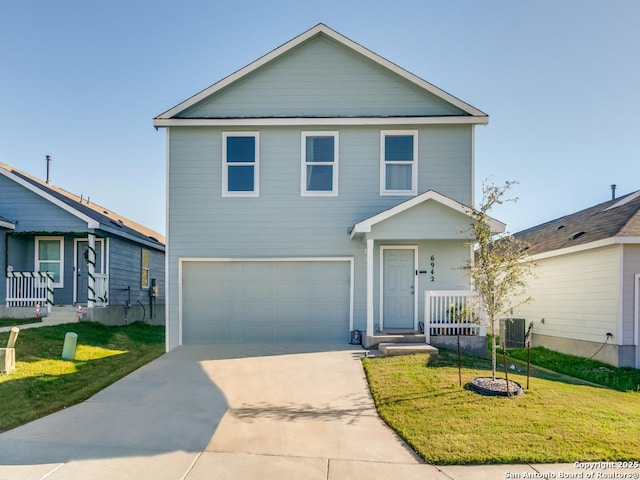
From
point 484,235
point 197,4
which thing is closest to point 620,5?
point 484,235

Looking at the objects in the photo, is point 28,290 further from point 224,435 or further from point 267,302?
point 224,435

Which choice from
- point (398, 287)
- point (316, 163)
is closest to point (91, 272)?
point (316, 163)

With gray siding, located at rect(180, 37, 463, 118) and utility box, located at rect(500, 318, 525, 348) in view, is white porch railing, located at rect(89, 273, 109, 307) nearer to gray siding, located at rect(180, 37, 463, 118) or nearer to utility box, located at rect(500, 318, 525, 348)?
gray siding, located at rect(180, 37, 463, 118)

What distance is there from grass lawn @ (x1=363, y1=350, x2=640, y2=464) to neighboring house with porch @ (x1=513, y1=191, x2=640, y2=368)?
2797 millimetres

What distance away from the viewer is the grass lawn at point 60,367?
6.08 metres

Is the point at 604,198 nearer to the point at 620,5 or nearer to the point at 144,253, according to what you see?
the point at 620,5

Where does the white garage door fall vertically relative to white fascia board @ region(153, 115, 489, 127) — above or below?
below

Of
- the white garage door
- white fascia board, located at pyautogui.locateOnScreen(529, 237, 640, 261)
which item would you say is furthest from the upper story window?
white fascia board, located at pyautogui.locateOnScreen(529, 237, 640, 261)

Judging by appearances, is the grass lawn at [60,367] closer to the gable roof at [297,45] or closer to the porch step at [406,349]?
the porch step at [406,349]

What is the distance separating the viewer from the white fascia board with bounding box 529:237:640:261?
1012 cm

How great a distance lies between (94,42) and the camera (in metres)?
12.9

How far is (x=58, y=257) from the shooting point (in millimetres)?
14727

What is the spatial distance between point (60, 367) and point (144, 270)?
33.3 feet

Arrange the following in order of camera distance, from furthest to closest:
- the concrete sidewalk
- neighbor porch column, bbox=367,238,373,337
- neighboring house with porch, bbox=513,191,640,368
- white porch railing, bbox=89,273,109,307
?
white porch railing, bbox=89,273,109,307, neighboring house with porch, bbox=513,191,640,368, neighbor porch column, bbox=367,238,373,337, the concrete sidewalk
